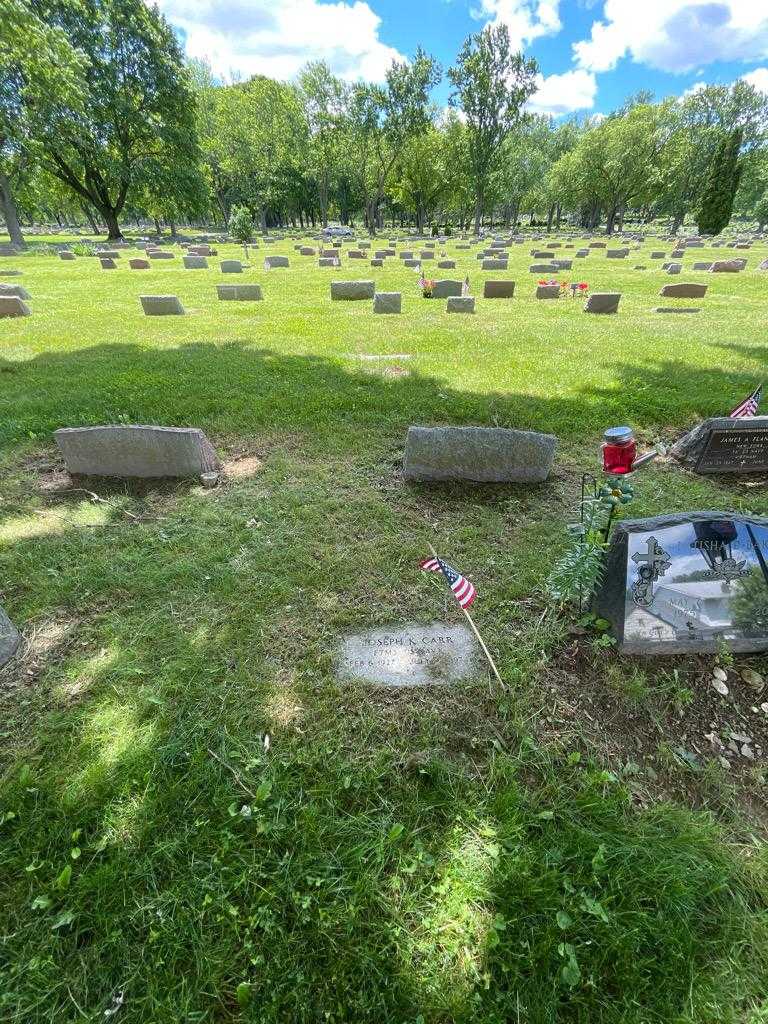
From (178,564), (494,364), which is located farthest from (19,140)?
(178,564)

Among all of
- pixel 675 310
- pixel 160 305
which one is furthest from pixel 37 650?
pixel 675 310

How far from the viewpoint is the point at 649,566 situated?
2.48 m

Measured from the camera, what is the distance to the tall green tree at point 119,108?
A: 90.1ft

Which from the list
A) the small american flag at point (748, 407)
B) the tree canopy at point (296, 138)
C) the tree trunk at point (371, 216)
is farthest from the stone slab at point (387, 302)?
the tree trunk at point (371, 216)

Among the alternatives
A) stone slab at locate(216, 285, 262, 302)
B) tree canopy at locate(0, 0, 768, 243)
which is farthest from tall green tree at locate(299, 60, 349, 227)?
stone slab at locate(216, 285, 262, 302)

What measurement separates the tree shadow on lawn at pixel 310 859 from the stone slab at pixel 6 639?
31cm

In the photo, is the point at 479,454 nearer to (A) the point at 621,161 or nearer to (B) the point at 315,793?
(B) the point at 315,793

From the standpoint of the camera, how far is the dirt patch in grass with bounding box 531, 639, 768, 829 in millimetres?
2135

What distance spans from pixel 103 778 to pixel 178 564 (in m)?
1.54

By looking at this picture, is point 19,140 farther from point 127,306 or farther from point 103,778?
point 103,778

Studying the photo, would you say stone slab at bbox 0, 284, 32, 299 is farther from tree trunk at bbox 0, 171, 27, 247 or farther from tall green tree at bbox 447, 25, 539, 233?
tall green tree at bbox 447, 25, 539, 233

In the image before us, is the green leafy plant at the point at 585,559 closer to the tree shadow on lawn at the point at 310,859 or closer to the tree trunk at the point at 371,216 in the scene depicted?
the tree shadow on lawn at the point at 310,859

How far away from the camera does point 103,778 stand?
206 cm

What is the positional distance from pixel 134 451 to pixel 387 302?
8529 mm
